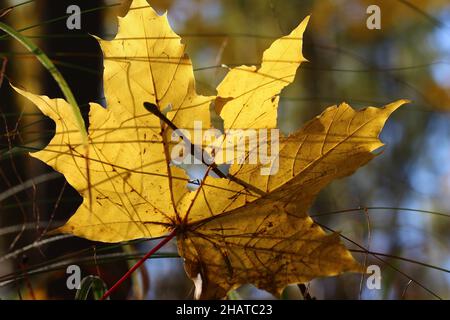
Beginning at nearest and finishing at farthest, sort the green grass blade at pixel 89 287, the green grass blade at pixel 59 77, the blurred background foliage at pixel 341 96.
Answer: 1. the green grass blade at pixel 59 77
2. the green grass blade at pixel 89 287
3. the blurred background foliage at pixel 341 96

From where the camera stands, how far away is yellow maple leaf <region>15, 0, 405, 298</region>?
0.64 metres

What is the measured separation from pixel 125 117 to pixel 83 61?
62.9 inches

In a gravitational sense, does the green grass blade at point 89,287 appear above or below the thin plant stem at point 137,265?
below

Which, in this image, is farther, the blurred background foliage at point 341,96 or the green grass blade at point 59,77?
the blurred background foliage at point 341,96

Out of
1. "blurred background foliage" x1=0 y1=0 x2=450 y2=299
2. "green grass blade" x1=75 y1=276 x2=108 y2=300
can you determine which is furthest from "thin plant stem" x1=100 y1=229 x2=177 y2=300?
"blurred background foliage" x1=0 y1=0 x2=450 y2=299

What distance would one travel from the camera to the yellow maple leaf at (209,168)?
64cm

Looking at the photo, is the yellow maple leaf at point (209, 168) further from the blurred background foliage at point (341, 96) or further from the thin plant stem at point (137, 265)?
the blurred background foliage at point (341, 96)

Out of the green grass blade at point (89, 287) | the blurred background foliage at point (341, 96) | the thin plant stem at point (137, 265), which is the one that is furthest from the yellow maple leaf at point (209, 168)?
the blurred background foliage at point (341, 96)

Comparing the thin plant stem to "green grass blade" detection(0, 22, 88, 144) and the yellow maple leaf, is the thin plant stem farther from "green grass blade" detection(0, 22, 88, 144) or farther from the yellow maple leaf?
"green grass blade" detection(0, 22, 88, 144)

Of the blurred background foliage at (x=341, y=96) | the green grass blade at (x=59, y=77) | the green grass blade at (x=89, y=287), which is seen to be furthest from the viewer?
the blurred background foliage at (x=341, y=96)

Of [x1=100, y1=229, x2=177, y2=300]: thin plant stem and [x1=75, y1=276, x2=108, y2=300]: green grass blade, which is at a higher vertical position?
[x1=100, y1=229, x2=177, y2=300]: thin plant stem

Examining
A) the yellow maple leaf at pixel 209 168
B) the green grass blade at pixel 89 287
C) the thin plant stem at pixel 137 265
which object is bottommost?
the green grass blade at pixel 89 287

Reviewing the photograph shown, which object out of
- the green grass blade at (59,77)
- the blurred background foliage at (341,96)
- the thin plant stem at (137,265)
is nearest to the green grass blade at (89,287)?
the thin plant stem at (137,265)

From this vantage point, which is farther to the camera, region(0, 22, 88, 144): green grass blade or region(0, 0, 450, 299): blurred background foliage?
region(0, 0, 450, 299): blurred background foliage
